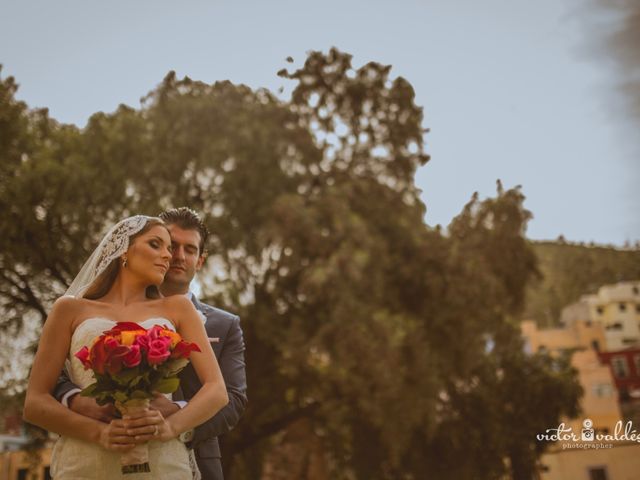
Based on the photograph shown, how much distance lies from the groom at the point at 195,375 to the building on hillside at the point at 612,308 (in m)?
42.4

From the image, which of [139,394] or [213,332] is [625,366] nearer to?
[213,332]

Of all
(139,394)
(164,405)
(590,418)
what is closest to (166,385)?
(139,394)

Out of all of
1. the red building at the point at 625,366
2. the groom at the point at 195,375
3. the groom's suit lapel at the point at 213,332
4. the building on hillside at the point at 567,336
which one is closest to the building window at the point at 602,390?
the red building at the point at 625,366

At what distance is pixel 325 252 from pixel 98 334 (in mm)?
10083

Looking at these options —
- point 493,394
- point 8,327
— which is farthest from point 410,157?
point 8,327

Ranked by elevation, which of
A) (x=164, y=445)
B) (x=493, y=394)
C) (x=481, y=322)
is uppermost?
(x=481, y=322)

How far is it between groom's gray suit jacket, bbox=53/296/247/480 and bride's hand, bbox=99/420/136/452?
308mm

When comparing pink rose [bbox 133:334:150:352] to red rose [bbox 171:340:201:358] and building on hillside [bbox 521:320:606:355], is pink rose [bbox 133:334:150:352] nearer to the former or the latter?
red rose [bbox 171:340:201:358]

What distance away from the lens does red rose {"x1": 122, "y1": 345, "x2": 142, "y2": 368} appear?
2.07m

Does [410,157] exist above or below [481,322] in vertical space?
above

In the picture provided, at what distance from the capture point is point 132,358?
207 cm

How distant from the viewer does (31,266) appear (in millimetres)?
13398

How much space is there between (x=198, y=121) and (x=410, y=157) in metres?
5.17

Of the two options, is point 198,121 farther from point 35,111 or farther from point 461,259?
point 461,259
